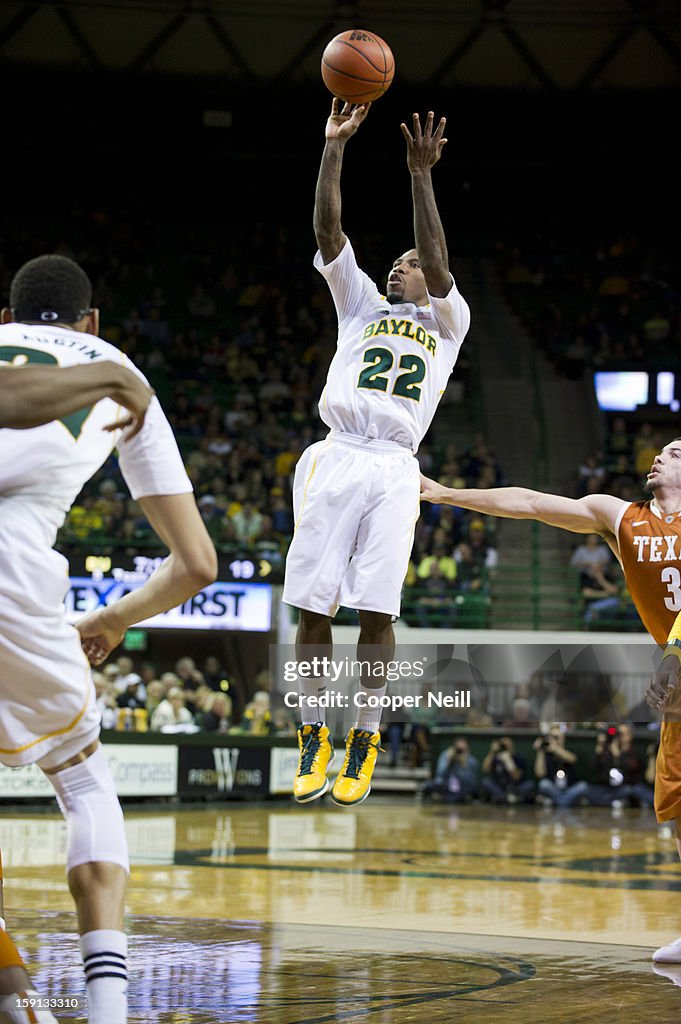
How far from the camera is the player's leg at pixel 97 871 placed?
4.11m

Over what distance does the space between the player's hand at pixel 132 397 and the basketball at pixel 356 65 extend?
3479 mm

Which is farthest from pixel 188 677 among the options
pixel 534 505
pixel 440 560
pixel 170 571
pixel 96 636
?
pixel 170 571

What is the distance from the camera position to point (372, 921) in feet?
31.4

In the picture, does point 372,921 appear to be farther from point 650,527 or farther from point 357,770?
point 650,527

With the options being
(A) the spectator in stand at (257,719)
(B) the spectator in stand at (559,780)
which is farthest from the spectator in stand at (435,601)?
(A) the spectator in stand at (257,719)

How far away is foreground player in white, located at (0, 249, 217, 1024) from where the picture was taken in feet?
13.6

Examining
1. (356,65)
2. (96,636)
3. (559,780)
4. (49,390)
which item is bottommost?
(559,780)

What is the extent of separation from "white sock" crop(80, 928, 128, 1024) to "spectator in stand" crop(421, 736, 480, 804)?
692 inches

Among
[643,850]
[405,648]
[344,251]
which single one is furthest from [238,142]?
[344,251]

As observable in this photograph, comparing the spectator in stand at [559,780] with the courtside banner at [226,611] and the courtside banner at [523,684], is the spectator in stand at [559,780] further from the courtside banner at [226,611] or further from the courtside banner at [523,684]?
the courtside banner at [226,611]

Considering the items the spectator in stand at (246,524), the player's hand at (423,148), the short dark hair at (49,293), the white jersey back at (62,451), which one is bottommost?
the white jersey back at (62,451)

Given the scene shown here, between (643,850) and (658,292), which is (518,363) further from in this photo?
(643,850)

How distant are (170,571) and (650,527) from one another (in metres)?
4.23

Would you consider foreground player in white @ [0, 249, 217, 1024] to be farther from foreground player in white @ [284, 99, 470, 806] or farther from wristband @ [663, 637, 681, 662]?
wristband @ [663, 637, 681, 662]
